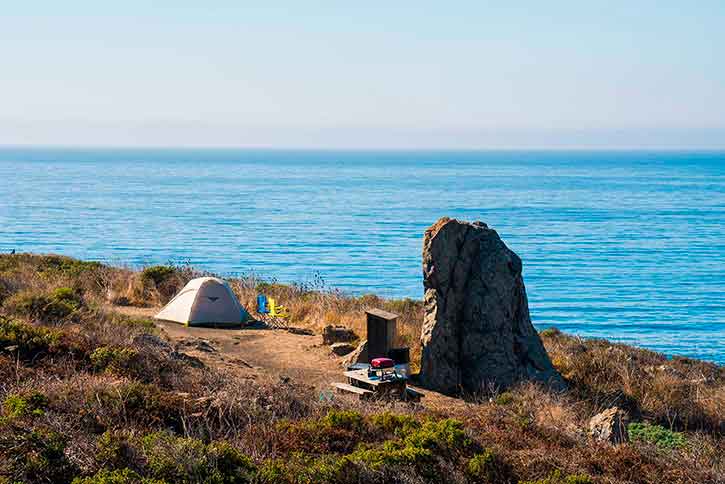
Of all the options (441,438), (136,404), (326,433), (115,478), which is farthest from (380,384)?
(115,478)

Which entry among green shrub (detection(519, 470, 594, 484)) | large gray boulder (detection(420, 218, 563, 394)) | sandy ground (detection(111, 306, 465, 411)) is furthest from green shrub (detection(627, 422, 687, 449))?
green shrub (detection(519, 470, 594, 484))

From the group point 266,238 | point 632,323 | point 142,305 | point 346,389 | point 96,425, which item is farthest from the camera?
point 266,238

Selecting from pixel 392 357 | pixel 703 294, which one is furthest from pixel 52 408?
pixel 703 294

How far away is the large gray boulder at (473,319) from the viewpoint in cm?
1558

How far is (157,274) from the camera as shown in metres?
24.2

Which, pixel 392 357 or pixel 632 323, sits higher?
pixel 392 357

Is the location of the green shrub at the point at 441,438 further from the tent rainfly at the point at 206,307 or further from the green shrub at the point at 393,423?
the tent rainfly at the point at 206,307

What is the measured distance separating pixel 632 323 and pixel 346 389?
26922 mm

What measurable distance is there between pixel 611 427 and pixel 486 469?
12.8 ft

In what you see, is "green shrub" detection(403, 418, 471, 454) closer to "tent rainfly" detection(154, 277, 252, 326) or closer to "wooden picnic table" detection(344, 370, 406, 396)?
"wooden picnic table" detection(344, 370, 406, 396)

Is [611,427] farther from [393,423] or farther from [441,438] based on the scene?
[441,438]

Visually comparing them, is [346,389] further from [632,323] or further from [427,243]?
[632,323]

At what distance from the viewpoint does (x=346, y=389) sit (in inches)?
549

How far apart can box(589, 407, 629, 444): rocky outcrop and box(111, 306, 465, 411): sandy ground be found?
112 inches
